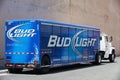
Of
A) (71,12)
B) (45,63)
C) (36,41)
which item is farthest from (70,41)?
(71,12)

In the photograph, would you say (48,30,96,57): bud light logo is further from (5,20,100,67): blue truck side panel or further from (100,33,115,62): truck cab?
(100,33,115,62): truck cab

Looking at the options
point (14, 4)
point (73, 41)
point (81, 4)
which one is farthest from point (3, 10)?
point (81, 4)

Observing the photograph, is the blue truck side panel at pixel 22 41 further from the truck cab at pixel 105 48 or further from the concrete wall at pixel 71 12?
the truck cab at pixel 105 48

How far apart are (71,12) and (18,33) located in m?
16.8

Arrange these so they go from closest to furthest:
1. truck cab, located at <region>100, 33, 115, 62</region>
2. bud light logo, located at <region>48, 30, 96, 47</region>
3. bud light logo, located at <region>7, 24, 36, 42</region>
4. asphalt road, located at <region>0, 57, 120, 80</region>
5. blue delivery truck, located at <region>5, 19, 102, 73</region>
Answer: asphalt road, located at <region>0, 57, 120, 80</region>, blue delivery truck, located at <region>5, 19, 102, 73</region>, bud light logo, located at <region>7, 24, 36, 42</region>, bud light logo, located at <region>48, 30, 96, 47</region>, truck cab, located at <region>100, 33, 115, 62</region>

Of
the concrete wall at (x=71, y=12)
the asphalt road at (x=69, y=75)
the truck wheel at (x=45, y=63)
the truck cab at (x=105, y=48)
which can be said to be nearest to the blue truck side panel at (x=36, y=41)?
the truck wheel at (x=45, y=63)

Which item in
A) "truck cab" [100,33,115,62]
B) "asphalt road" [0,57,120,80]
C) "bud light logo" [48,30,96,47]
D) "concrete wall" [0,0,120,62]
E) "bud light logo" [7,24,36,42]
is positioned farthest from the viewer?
"truck cab" [100,33,115,62]

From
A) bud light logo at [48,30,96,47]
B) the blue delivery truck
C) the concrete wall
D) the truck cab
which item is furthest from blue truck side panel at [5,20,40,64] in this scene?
the truck cab

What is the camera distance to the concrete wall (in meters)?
25.3

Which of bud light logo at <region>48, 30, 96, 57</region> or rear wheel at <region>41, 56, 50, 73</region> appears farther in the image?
bud light logo at <region>48, 30, 96, 57</region>

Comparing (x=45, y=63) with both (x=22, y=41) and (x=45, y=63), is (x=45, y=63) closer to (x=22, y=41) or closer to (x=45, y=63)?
(x=45, y=63)

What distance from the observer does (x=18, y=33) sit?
19656 millimetres

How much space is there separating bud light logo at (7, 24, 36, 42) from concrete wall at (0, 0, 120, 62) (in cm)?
444

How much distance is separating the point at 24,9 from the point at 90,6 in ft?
Result: 52.4
